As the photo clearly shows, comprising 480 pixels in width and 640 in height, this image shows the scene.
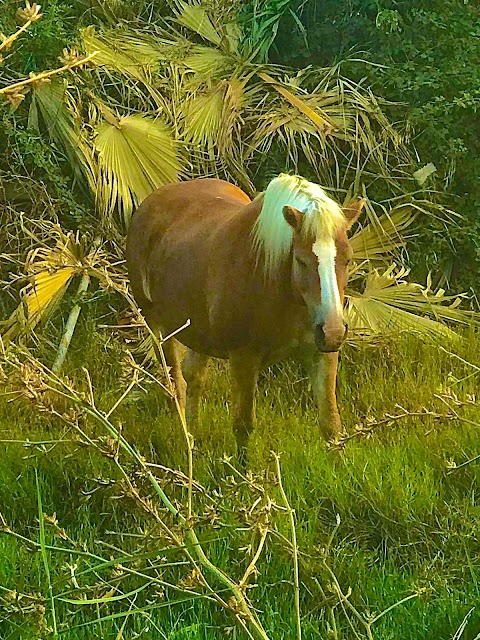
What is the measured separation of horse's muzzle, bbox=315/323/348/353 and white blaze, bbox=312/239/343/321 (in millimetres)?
45

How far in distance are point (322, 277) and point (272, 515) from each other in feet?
3.38

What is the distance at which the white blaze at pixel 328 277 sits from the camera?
11.0 ft

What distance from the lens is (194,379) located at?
490 cm

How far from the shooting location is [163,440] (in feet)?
14.6

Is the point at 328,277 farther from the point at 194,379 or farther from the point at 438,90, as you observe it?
the point at 438,90

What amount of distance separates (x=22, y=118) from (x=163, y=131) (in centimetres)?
104

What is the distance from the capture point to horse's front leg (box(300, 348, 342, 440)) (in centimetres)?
399

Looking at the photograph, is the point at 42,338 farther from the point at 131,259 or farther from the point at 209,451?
the point at 209,451

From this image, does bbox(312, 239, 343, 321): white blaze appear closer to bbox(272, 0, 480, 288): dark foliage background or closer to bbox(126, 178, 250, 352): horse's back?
bbox(126, 178, 250, 352): horse's back

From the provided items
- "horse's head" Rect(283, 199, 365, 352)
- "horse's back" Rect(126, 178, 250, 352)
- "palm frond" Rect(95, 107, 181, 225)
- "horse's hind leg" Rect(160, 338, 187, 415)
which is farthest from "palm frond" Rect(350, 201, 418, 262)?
"horse's head" Rect(283, 199, 365, 352)

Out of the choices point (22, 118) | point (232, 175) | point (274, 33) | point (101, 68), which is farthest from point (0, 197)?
point (274, 33)

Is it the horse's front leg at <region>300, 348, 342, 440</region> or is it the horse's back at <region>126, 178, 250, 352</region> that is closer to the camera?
the horse's front leg at <region>300, 348, 342, 440</region>

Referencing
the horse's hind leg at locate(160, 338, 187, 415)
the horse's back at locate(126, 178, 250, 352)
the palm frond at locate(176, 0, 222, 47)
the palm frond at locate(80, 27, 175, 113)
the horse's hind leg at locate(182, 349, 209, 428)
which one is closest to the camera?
the horse's back at locate(126, 178, 250, 352)

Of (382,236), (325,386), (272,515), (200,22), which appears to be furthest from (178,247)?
(200,22)
